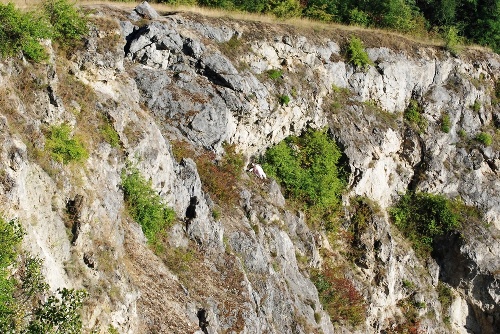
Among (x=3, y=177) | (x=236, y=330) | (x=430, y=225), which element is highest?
(x=3, y=177)

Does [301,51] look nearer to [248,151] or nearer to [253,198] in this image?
[248,151]

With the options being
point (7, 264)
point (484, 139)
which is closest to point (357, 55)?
point (484, 139)

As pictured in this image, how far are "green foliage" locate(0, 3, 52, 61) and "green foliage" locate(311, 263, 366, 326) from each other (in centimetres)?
1229

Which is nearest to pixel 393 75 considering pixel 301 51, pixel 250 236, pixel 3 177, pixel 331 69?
pixel 331 69

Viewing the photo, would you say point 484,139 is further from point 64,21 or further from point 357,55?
point 64,21

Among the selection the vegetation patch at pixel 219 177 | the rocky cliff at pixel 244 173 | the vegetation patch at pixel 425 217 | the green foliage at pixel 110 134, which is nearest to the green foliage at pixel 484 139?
the rocky cliff at pixel 244 173

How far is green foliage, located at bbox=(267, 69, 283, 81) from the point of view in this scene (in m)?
22.1

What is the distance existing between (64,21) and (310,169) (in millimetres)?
11802

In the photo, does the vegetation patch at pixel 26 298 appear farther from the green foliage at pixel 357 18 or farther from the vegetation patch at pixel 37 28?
the green foliage at pixel 357 18

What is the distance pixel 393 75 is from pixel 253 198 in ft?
43.2

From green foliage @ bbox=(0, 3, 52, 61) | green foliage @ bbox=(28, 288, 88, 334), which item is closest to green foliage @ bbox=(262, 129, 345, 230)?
green foliage @ bbox=(0, 3, 52, 61)

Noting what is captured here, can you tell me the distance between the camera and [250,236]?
52.5 ft

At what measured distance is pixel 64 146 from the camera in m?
11.2

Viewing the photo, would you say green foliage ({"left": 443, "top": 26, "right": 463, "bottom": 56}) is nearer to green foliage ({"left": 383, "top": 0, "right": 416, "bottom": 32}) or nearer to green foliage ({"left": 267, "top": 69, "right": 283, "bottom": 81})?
green foliage ({"left": 383, "top": 0, "right": 416, "bottom": 32})
